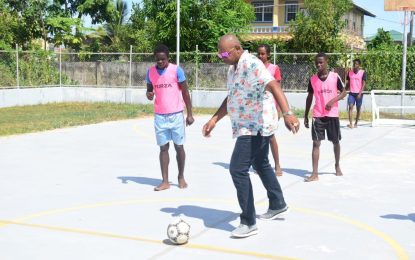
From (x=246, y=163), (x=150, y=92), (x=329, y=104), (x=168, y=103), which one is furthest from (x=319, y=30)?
(x=246, y=163)

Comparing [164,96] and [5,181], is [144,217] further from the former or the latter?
[5,181]

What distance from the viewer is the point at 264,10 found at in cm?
4269

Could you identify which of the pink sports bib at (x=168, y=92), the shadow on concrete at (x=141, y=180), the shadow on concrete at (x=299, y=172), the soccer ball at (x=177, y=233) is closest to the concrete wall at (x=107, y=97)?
the shadow on concrete at (x=299, y=172)

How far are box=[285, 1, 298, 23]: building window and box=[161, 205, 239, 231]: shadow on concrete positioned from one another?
36087 mm

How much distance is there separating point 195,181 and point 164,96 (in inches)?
55.1

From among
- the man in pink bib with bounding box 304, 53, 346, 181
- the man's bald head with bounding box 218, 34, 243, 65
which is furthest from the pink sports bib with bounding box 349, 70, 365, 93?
the man's bald head with bounding box 218, 34, 243, 65

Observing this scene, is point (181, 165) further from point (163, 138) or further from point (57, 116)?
point (57, 116)

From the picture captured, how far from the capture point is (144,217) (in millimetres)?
6062

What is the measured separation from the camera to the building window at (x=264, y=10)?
139 feet

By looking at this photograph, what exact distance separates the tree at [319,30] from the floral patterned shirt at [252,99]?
21399mm

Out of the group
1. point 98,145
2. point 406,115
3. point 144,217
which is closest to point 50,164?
Answer: point 98,145

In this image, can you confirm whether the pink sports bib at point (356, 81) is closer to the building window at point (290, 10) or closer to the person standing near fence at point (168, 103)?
the person standing near fence at point (168, 103)

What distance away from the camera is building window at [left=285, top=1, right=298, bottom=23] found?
40.9 metres

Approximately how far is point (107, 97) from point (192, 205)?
18413mm
